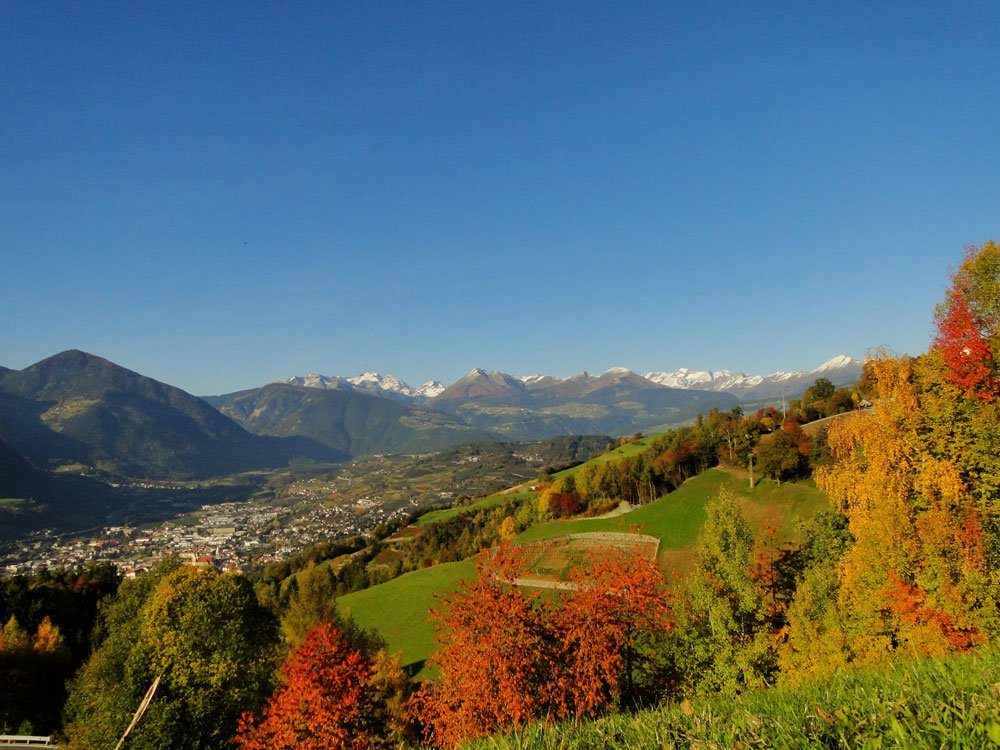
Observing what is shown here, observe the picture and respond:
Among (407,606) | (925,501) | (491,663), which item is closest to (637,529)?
(407,606)

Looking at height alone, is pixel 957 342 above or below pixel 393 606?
above

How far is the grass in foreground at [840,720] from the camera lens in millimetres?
3869

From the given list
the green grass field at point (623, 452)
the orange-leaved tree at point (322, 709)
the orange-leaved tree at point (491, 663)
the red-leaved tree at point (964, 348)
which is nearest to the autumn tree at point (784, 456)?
the red-leaved tree at point (964, 348)

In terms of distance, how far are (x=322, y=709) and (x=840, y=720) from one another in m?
24.7

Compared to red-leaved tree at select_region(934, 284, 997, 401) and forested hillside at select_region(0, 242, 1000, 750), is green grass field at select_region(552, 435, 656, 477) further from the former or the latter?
red-leaved tree at select_region(934, 284, 997, 401)

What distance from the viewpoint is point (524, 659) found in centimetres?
1852

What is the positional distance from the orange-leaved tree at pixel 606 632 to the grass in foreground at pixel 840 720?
1444 cm

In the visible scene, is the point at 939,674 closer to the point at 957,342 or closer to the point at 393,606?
the point at 957,342

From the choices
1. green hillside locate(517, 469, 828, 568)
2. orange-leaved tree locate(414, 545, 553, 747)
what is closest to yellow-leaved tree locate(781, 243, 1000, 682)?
orange-leaved tree locate(414, 545, 553, 747)

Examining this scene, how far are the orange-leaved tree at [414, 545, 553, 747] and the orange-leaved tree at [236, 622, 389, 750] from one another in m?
5.76

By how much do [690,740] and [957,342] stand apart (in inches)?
955

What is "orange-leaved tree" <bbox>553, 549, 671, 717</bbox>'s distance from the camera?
19547mm

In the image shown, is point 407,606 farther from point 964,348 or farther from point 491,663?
point 964,348

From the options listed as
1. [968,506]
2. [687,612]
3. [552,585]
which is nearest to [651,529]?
[552,585]
